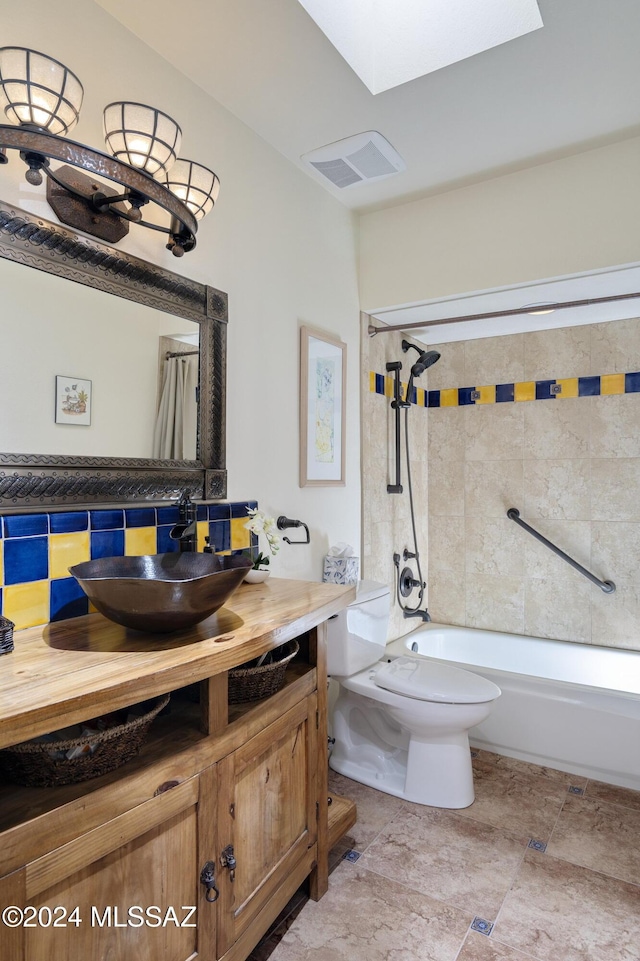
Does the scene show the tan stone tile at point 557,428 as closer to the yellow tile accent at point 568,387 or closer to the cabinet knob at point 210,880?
the yellow tile accent at point 568,387

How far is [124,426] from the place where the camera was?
159 cm

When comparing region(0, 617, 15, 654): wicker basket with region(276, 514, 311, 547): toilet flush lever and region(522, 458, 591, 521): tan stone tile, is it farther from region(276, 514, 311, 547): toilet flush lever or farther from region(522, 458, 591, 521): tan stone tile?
region(522, 458, 591, 521): tan stone tile

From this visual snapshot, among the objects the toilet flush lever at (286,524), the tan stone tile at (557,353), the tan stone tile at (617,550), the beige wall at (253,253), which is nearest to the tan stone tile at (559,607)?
the tan stone tile at (617,550)

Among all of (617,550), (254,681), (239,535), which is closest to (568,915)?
(254,681)

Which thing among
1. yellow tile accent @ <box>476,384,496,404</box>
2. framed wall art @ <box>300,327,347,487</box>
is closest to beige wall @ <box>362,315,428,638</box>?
framed wall art @ <box>300,327,347,487</box>

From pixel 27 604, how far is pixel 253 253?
1464 mm

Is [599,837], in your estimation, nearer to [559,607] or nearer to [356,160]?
[559,607]

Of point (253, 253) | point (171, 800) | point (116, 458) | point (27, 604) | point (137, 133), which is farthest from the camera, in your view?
point (253, 253)

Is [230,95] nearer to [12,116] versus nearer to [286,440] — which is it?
[12,116]

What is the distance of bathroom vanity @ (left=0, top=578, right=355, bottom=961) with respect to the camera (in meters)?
0.89

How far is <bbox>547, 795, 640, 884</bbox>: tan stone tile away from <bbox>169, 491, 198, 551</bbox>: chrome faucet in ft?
5.29

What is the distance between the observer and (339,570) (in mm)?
2441

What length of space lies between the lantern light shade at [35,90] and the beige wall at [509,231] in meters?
1.71

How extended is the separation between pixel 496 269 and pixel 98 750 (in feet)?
7.65
